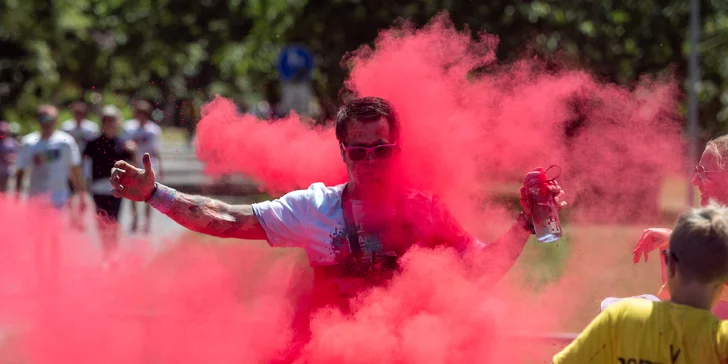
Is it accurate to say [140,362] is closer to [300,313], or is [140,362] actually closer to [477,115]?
[300,313]

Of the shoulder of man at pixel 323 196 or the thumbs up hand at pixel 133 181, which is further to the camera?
the shoulder of man at pixel 323 196

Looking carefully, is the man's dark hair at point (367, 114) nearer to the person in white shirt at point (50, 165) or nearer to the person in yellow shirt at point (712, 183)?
the person in yellow shirt at point (712, 183)

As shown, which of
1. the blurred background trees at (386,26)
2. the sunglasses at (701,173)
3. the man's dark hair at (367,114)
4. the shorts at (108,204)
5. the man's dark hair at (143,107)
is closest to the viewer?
the sunglasses at (701,173)

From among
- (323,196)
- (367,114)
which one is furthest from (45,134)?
(367,114)

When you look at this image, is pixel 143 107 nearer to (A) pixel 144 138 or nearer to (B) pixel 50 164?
(A) pixel 144 138

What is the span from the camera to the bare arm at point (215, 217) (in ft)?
11.8

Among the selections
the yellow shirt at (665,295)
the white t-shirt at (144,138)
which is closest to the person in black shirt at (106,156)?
the white t-shirt at (144,138)

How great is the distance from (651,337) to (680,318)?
95mm

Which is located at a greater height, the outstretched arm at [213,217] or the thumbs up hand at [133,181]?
the thumbs up hand at [133,181]

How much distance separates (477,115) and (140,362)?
2283 mm

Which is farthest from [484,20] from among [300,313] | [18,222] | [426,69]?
[300,313]

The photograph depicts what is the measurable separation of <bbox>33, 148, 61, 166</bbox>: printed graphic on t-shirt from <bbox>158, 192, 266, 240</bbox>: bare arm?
19.6 ft

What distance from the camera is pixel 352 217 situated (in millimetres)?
3607

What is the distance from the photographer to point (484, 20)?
47.1 ft
